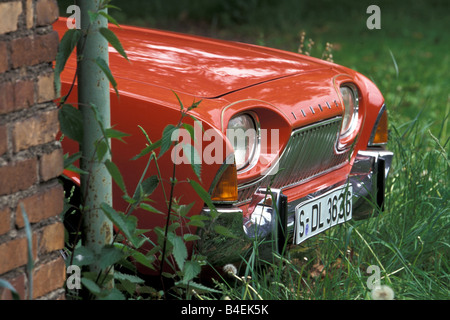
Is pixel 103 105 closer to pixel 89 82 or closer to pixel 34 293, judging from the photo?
pixel 89 82

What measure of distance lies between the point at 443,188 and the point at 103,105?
2080mm

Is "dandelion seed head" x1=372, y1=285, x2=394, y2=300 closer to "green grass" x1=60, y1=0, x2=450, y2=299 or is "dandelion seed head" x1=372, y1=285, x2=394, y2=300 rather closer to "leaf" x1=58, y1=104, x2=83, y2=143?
"green grass" x1=60, y1=0, x2=450, y2=299

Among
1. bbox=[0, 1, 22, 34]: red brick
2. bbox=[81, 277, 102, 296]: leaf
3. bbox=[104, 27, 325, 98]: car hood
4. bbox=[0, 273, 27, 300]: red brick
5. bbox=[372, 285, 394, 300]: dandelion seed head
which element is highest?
bbox=[0, 1, 22, 34]: red brick

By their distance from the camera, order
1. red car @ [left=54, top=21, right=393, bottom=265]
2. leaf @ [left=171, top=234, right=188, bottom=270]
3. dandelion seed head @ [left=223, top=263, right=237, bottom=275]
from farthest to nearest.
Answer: dandelion seed head @ [left=223, top=263, right=237, bottom=275], red car @ [left=54, top=21, right=393, bottom=265], leaf @ [left=171, top=234, right=188, bottom=270]

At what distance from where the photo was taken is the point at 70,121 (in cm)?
205

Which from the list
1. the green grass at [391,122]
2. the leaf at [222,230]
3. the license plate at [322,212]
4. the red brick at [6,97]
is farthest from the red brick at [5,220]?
the license plate at [322,212]

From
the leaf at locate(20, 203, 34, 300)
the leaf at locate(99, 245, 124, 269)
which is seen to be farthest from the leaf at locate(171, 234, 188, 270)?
the leaf at locate(20, 203, 34, 300)

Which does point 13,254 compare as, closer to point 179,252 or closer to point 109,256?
point 109,256

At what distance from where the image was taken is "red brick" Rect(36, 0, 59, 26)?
6.14ft

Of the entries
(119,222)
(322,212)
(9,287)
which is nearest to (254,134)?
(322,212)

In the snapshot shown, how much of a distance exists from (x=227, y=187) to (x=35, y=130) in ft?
2.93

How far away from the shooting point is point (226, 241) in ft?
8.54

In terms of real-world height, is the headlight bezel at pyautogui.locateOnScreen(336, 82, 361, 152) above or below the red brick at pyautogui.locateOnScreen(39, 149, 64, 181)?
below
